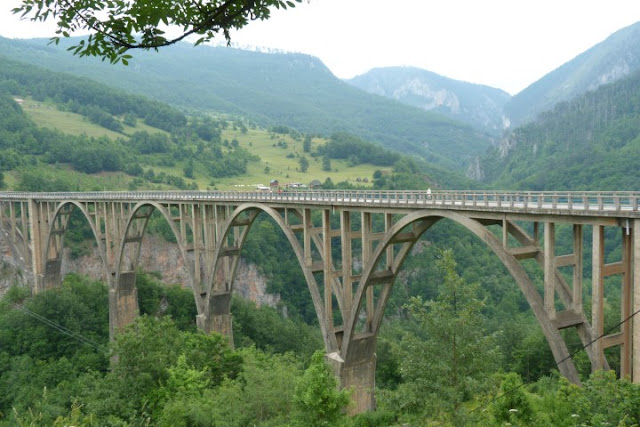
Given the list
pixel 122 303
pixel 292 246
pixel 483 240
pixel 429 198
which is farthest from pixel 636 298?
pixel 122 303

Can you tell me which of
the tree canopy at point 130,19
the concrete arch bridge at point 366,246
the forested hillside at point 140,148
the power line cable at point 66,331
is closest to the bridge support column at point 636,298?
the concrete arch bridge at point 366,246

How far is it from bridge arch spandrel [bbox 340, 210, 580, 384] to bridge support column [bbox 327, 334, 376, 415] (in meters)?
0.10

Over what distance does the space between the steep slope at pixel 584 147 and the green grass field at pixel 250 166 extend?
45.7m

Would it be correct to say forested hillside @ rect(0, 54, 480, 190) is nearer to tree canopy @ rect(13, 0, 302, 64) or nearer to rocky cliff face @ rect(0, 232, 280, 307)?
rocky cliff face @ rect(0, 232, 280, 307)

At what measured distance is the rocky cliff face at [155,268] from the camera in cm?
6103

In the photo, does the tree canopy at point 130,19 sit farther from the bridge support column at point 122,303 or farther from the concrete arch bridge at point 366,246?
the bridge support column at point 122,303

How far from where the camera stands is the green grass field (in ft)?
389

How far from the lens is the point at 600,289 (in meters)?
15.5

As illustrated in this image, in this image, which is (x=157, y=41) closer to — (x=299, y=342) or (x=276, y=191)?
(x=276, y=191)

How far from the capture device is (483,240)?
66.0ft

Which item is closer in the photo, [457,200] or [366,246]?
[457,200]

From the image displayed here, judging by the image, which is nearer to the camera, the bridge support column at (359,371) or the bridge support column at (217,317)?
the bridge support column at (359,371)

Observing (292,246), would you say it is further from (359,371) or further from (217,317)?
(217,317)

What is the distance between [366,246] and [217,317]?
18234 millimetres
